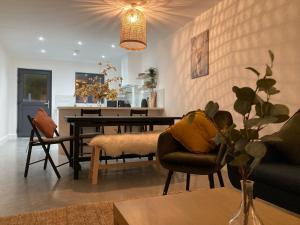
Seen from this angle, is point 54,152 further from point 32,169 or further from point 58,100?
point 58,100

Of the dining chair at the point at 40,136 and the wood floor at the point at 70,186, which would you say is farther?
the dining chair at the point at 40,136

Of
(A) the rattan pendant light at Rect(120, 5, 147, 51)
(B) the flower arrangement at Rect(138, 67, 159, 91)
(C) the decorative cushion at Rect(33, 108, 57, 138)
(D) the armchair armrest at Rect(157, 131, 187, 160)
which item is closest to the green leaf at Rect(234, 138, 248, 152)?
(D) the armchair armrest at Rect(157, 131, 187, 160)

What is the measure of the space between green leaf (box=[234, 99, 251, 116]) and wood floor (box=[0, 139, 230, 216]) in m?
1.94

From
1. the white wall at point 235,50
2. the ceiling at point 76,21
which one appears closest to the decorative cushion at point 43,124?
the ceiling at point 76,21

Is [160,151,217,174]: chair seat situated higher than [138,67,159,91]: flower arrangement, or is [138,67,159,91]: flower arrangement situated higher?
[138,67,159,91]: flower arrangement

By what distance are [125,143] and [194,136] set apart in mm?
933

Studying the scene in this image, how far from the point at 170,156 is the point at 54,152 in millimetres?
3658

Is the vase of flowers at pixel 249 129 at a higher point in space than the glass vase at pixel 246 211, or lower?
higher

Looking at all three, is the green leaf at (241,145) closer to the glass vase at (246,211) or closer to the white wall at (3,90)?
the glass vase at (246,211)

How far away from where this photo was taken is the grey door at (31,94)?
8273mm

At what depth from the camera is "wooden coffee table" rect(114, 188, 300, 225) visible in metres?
1.11

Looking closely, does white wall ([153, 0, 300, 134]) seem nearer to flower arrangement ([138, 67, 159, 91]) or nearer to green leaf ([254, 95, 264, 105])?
flower arrangement ([138, 67, 159, 91])

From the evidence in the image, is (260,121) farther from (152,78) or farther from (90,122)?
(152,78)

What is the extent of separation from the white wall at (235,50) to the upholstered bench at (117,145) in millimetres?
1407
